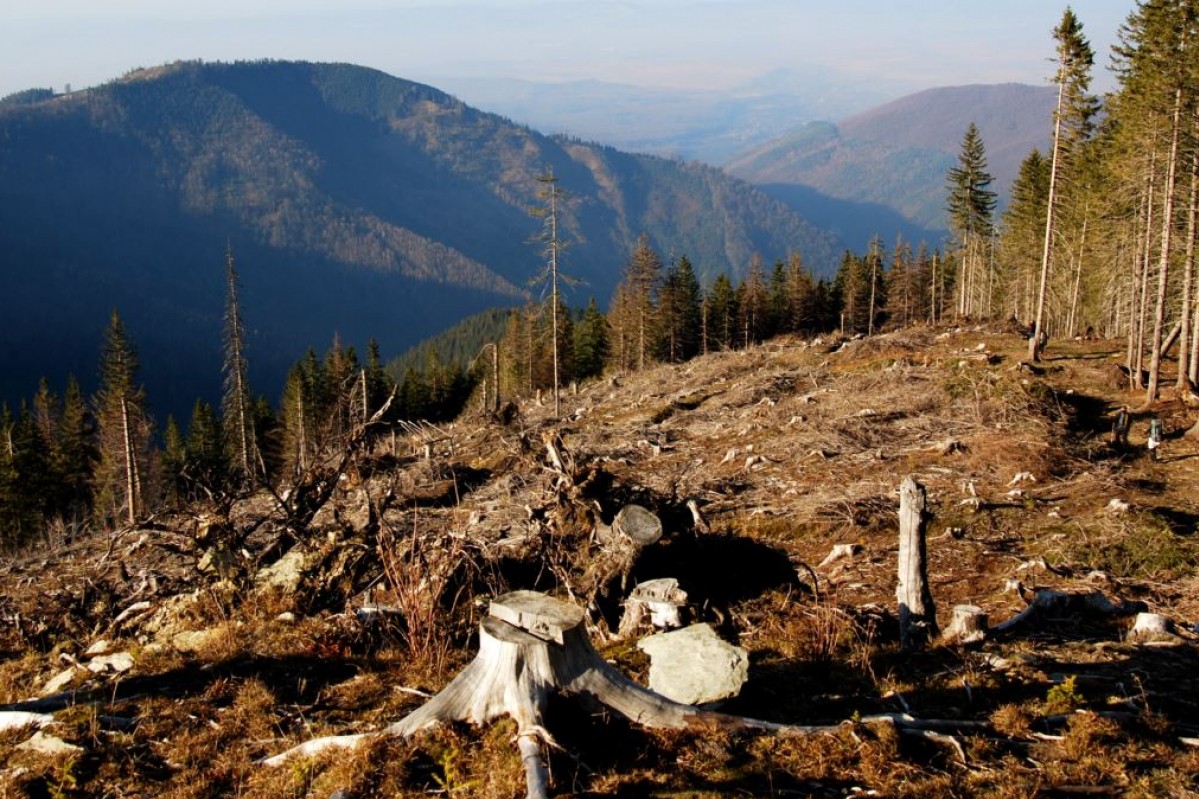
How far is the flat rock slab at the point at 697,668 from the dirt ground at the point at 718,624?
180 mm

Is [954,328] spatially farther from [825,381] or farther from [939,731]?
[939,731]

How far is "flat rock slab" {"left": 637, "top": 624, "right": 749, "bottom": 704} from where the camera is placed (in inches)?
232

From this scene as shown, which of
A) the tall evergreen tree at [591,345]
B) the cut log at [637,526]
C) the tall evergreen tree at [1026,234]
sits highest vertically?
the tall evergreen tree at [1026,234]

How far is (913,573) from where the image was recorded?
7.02m

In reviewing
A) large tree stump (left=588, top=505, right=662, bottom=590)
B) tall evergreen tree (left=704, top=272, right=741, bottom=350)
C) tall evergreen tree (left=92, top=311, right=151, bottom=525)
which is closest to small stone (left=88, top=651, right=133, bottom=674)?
large tree stump (left=588, top=505, right=662, bottom=590)

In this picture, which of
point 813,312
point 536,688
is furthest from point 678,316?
point 536,688

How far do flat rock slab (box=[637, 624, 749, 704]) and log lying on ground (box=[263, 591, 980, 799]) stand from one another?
56cm

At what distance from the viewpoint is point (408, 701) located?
6.25 metres

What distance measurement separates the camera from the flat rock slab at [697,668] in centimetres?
589

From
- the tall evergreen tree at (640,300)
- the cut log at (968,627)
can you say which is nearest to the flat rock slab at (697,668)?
the cut log at (968,627)

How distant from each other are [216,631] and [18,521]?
178 ft

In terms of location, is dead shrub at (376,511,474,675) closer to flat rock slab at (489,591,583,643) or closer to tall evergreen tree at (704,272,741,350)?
flat rock slab at (489,591,583,643)

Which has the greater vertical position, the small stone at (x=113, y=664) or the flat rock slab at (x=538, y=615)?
the flat rock slab at (x=538, y=615)

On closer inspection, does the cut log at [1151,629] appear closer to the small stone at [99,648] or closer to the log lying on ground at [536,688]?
the log lying on ground at [536,688]
